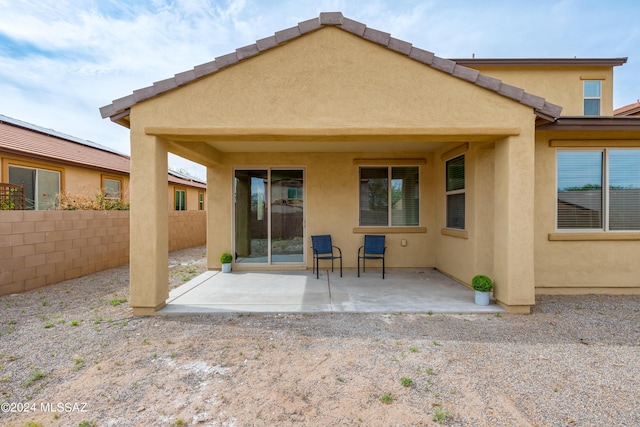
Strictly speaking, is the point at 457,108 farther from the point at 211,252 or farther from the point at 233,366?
the point at 211,252

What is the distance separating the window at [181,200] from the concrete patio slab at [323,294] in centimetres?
1143

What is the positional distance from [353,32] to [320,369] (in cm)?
451

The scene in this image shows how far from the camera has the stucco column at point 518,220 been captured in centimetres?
446

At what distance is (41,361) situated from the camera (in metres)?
3.29

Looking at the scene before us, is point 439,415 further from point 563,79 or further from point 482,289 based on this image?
point 563,79

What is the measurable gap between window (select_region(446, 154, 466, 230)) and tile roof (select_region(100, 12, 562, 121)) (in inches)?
78.8

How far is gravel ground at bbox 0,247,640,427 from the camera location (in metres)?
2.45

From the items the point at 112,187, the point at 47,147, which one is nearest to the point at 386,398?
the point at 47,147

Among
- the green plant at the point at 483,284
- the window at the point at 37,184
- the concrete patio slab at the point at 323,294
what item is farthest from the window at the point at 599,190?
the window at the point at 37,184

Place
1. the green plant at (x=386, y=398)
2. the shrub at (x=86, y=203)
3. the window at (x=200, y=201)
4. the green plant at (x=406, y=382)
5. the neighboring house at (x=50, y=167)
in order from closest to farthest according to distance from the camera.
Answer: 1. the green plant at (x=386, y=398)
2. the green plant at (x=406, y=382)
3. the shrub at (x=86, y=203)
4. the neighboring house at (x=50, y=167)
5. the window at (x=200, y=201)

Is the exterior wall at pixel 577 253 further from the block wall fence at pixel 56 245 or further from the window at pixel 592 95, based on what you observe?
the block wall fence at pixel 56 245

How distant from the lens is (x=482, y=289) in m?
4.88

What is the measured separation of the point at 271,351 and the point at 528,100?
16.2 feet

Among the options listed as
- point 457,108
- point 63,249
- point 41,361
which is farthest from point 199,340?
point 63,249
